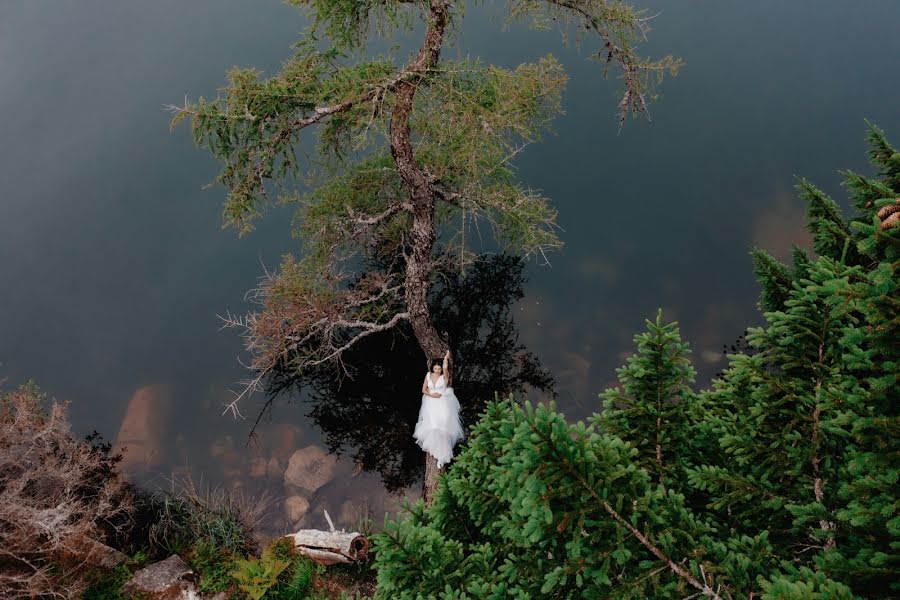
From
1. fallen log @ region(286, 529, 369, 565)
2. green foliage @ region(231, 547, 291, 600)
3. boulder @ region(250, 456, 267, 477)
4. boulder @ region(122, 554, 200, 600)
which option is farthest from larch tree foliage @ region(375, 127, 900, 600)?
boulder @ region(250, 456, 267, 477)

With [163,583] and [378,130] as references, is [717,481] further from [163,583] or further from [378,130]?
[163,583]

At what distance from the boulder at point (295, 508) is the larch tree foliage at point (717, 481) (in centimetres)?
776

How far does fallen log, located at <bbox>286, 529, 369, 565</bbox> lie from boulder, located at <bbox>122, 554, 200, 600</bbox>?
1.71 meters

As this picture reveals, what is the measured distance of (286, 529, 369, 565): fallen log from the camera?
10352 millimetres

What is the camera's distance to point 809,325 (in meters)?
4.23

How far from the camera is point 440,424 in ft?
38.0

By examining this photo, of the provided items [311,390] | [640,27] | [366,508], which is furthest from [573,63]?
[366,508]

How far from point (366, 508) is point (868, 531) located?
9.92 metres

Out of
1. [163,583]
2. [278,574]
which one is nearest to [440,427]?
[278,574]

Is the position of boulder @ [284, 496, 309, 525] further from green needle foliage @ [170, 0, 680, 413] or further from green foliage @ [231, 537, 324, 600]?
green needle foliage @ [170, 0, 680, 413]

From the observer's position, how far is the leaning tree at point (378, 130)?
1055 cm

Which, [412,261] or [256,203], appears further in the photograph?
[412,261]

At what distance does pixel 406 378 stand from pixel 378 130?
6.46m

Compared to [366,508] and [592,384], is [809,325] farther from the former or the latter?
[592,384]
